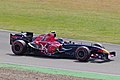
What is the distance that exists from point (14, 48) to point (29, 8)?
23.8 metres

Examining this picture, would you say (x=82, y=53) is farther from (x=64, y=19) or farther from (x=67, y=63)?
(x=64, y=19)

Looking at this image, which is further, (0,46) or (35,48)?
(0,46)

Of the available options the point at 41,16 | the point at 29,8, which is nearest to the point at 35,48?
the point at 41,16

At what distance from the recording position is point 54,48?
628 inches

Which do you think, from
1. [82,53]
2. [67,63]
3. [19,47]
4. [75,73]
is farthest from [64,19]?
[75,73]

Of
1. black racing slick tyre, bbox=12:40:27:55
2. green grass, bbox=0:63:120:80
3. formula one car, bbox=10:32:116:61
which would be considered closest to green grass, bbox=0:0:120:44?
formula one car, bbox=10:32:116:61

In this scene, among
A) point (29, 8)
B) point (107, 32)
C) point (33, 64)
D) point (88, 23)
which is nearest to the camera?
point (33, 64)

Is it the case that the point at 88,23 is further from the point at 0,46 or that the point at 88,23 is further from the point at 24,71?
the point at 24,71

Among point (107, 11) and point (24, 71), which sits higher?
point (107, 11)

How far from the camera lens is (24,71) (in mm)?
12492

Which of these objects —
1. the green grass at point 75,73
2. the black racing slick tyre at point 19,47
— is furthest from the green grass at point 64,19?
the green grass at point 75,73

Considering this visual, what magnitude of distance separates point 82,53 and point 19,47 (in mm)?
2385

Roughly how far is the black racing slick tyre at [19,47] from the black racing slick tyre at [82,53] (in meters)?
1.99

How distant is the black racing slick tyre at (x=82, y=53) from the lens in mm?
15170
